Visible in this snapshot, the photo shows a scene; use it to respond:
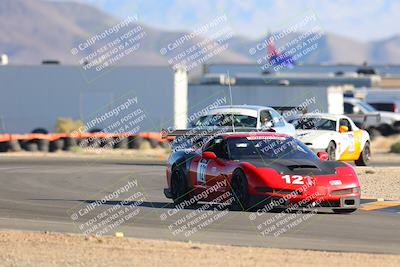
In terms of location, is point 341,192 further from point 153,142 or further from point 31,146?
point 153,142

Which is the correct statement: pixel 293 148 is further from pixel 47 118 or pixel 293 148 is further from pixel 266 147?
pixel 47 118

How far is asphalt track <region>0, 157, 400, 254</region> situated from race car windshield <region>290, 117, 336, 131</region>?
6.76 metres

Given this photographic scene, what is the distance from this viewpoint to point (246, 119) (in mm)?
27375

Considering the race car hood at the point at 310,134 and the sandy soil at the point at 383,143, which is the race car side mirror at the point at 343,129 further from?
the sandy soil at the point at 383,143

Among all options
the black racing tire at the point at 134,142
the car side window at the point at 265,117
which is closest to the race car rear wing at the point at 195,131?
the car side window at the point at 265,117

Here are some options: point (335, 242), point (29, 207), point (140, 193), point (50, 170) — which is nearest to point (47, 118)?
point (50, 170)

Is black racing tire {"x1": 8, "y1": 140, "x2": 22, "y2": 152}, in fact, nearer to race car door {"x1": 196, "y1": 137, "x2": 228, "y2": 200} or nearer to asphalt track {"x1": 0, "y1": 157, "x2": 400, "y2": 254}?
asphalt track {"x1": 0, "y1": 157, "x2": 400, "y2": 254}

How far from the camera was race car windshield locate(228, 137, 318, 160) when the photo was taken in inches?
696

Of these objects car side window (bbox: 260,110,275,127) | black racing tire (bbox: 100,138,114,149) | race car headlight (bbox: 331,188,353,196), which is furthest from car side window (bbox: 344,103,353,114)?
race car headlight (bbox: 331,188,353,196)

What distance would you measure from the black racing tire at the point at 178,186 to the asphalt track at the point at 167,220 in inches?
9.9

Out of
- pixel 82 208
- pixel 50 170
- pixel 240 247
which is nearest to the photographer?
pixel 240 247

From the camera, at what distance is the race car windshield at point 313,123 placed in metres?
29.3

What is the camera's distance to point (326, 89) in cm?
4828

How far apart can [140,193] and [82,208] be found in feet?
11.9
